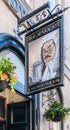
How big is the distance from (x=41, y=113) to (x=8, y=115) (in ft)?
3.23

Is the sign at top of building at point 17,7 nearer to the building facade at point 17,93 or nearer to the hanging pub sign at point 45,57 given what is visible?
the building facade at point 17,93

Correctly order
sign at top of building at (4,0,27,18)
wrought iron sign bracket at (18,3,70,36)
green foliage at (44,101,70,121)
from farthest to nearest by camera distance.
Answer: green foliage at (44,101,70,121), sign at top of building at (4,0,27,18), wrought iron sign bracket at (18,3,70,36)

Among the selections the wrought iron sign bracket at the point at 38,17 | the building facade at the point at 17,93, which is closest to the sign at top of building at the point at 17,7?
the building facade at the point at 17,93

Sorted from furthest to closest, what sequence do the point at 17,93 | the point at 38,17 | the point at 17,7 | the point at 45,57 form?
1. the point at 38,17
2. the point at 17,7
3. the point at 17,93
4. the point at 45,57

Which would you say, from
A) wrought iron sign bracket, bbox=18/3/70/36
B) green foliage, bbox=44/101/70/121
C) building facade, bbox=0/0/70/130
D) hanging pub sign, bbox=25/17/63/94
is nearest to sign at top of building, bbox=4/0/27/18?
building facade, bbox=0/0/70/130

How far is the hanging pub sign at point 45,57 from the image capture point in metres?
8.54

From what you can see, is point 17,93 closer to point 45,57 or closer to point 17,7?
point 45,57

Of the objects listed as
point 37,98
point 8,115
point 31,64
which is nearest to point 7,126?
point 8,115

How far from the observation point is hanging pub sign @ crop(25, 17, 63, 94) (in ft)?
28.0

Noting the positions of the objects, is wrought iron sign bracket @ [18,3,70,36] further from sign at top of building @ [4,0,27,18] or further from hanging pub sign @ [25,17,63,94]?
hanging pub sign @ [25,17,63,94]

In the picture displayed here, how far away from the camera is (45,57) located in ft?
29.3

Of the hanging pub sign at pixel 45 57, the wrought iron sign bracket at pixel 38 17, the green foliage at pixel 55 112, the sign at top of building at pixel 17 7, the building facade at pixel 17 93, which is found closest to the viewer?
the hanging pub sign at pixel 45 57

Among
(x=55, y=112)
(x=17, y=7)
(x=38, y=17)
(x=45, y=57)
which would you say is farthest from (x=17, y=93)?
(x=17, y=7)

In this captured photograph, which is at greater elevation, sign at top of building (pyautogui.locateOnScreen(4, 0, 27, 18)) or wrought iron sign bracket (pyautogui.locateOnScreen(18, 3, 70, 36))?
sign at top of building (pyautogui.locateOnScreen(4, 0, 27, 18))
